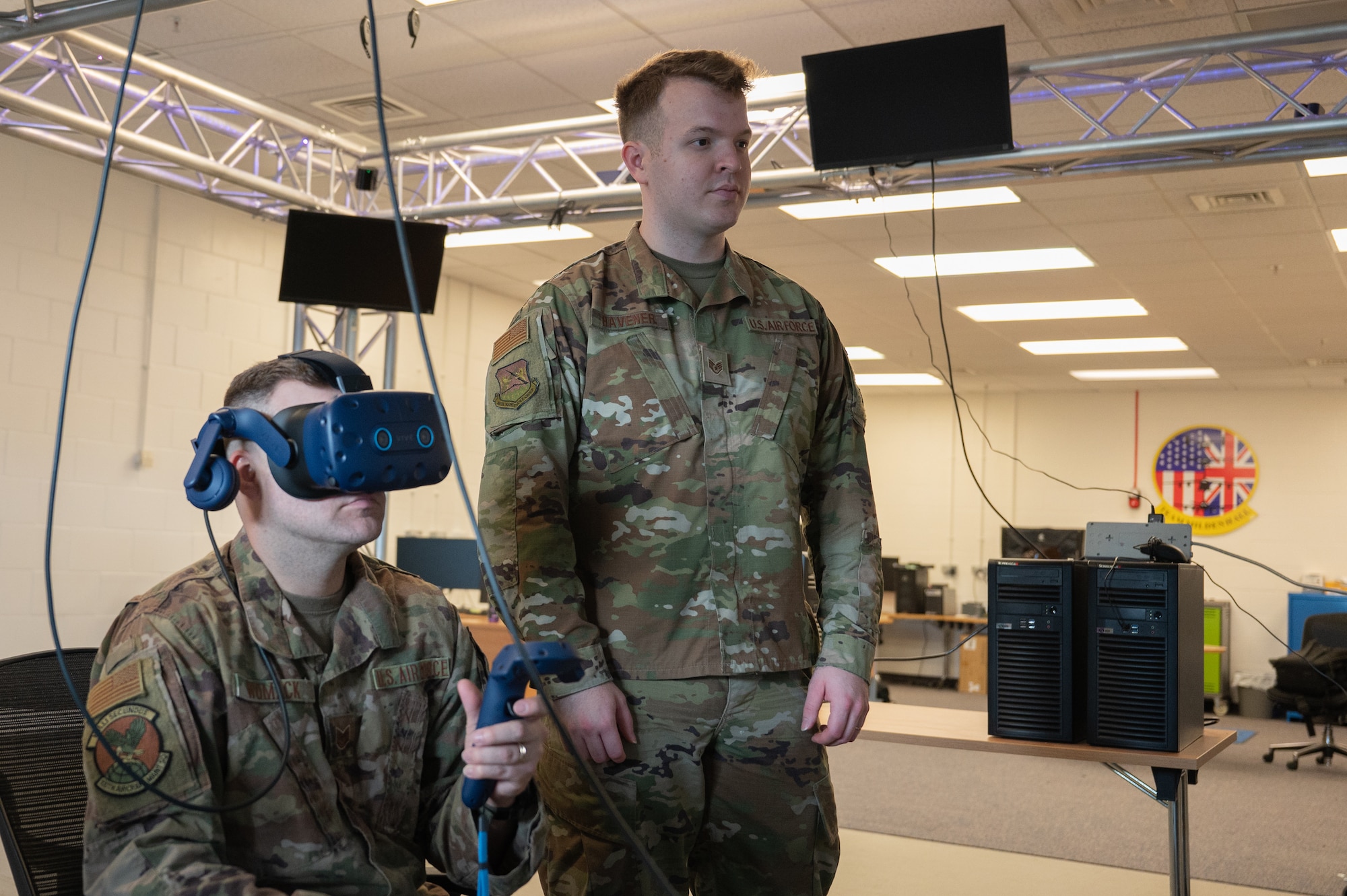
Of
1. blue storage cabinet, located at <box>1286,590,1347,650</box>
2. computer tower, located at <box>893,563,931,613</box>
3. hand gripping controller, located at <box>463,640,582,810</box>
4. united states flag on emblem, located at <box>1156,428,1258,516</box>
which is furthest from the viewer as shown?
computer tower, located at <box>893,563,931,613</box>

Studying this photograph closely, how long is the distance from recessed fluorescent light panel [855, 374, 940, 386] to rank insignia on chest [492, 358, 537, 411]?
10.1 meters

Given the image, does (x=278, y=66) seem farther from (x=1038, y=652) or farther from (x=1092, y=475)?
(x=1092, y=475)

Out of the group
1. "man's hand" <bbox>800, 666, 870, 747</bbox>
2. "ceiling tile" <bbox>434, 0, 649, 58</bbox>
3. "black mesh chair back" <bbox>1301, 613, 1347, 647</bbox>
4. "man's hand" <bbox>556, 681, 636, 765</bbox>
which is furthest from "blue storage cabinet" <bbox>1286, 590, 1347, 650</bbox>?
"man's hand" <bbox>556, 681, 636, 765</bbox>

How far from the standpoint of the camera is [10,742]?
4.40ft

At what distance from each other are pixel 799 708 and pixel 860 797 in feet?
14.4

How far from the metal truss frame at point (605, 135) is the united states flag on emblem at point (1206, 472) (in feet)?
22.7

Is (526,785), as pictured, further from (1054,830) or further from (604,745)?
(1054,830)

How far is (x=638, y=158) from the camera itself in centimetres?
167

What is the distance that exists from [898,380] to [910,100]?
8017mm

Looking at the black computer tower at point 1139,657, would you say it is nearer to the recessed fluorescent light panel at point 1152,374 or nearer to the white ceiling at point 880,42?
the white ceiling at point 880,42

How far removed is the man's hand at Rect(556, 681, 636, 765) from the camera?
4.76ft

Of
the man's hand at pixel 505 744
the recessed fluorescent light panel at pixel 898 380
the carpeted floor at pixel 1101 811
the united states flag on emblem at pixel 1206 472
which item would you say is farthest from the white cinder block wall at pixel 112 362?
the united states flag on emblem at pixel 1206 472

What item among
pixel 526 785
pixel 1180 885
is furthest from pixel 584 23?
pixel 526 785

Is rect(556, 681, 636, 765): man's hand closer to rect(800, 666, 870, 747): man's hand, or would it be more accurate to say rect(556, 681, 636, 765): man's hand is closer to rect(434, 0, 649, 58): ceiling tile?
rect(800, 666, 870, 747): man's hand
